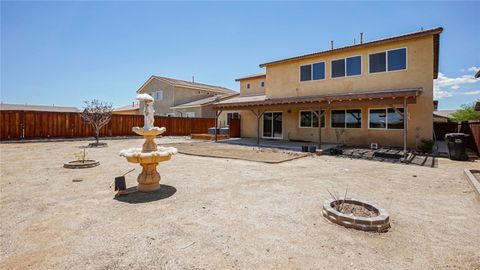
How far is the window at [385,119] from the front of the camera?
458 inches

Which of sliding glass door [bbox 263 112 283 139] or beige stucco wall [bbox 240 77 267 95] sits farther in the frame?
beige stucco wall [bbox 240 77 267 95]

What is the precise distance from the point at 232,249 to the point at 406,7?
12.5m

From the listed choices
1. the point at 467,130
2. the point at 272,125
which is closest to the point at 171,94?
the point at 272,125

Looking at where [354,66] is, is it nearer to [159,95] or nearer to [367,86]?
[367,86]

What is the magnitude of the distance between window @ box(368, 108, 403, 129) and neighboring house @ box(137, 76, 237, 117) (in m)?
19.9

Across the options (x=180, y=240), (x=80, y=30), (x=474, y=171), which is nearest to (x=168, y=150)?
(x=180, y=240)

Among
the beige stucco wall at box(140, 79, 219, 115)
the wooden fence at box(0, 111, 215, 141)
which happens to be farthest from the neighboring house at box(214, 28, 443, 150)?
the beige stucco wall at box(140, 79, 219, 115)

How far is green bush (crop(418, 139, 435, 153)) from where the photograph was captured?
403 inches

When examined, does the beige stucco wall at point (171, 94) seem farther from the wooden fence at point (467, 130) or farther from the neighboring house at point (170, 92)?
the wooden fence at point (467, 130)

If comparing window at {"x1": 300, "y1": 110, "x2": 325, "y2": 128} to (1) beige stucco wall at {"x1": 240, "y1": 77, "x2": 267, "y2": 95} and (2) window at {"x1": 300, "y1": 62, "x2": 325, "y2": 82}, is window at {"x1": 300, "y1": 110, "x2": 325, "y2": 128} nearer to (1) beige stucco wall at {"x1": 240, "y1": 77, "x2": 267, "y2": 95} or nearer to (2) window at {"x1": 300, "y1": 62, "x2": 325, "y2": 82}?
(2) window at {"x1": 300, "y1": 62, "x2": 325, "y2": 82}

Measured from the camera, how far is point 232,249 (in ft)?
8.90

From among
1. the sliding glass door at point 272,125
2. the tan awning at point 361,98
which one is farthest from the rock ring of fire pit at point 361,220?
the sliding glass door at point 272,125

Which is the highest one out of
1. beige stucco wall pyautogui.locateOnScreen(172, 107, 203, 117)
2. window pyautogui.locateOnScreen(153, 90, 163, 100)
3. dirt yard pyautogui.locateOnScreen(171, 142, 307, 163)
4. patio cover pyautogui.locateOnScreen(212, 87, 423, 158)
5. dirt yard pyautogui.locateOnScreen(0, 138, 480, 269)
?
window pyautogui.locateOnScreen(153, 90, 163, 100)

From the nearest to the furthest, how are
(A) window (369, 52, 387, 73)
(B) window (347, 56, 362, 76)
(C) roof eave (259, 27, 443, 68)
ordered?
1. (C) roof eave (259, 27, 443, 68)
2. (A) window (369, 52, 387, 73)
3. (B) window (347, 56, 362, 76)
